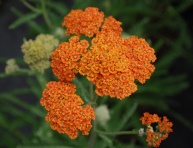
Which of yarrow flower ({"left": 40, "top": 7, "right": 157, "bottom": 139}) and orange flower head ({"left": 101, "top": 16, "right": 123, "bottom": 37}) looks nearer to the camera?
yarrow flower ({"left": 40, "top": 7, "right": 157, "bottom": 139})

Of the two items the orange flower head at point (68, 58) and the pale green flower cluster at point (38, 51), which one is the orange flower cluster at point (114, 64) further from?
the pale green flower cluster at point (38, 51)

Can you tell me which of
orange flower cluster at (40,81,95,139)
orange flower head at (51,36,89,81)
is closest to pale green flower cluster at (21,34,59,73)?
orange flower head at (51,36,89,81)

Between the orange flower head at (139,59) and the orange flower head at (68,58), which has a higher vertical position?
the orange flower head at (139,59)

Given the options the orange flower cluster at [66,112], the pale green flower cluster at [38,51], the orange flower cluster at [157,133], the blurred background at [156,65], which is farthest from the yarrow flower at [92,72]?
the blurred background at [156,65]

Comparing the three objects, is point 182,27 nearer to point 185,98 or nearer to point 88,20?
point 185,98

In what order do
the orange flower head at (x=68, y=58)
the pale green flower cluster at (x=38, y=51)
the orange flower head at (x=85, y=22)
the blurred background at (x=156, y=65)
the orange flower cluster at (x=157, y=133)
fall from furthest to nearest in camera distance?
the blurred background at (x=156, y=65)
the pale green flower cluster at (x=38, y=51)
the orange flower head at (x=85, y=22)
the orange flower head at (x=68, y=58)
the orange flower cluster at (x=157, y=133)

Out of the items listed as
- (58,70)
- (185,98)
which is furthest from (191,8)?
(58,70)

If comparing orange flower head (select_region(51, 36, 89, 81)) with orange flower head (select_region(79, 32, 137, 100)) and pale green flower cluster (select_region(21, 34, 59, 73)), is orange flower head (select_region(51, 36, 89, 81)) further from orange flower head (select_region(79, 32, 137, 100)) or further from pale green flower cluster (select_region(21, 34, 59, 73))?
pale green flower cluster (select_region(21, 34, 59, 73))
